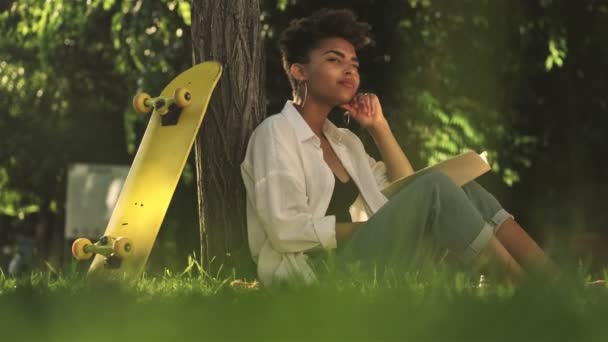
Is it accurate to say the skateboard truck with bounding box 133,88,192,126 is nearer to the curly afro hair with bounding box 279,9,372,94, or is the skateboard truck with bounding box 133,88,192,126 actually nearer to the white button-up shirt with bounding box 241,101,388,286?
the white button-up shirt with bounding box 241,101,388,286

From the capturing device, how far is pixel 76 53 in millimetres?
16656

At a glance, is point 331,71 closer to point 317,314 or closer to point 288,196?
point 288,196

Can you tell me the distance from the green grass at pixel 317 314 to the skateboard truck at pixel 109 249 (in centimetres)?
125

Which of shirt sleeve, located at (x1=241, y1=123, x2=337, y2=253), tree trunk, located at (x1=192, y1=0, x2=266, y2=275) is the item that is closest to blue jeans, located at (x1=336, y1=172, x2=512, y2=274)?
shirt sleeve, located at (x1=241, y1=123, x2=337, y2=253)

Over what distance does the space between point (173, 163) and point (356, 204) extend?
0.98 m

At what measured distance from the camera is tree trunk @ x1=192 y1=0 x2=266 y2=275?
6270 mm

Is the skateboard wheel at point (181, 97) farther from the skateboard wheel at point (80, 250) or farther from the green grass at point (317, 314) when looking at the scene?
the green grass at point (317, 314)

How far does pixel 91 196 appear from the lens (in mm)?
15141

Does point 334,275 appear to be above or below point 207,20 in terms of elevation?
below

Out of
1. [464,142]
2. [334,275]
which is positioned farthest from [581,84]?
[334,275]

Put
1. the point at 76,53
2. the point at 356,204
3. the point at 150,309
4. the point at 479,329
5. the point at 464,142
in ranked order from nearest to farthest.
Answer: the point at 479,329
the point at 150,309
the point at 356,204
the point at 464,142
the point at 76,53

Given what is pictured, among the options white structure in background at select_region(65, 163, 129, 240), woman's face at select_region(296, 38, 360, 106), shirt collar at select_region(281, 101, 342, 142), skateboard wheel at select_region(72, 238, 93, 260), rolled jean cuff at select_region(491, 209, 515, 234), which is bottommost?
white structure in background at select_region(65, 163, 129, 240)

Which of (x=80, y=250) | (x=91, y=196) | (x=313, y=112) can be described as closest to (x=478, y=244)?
(x=313, y=112)

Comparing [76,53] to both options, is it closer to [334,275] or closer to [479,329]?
[334,275]
